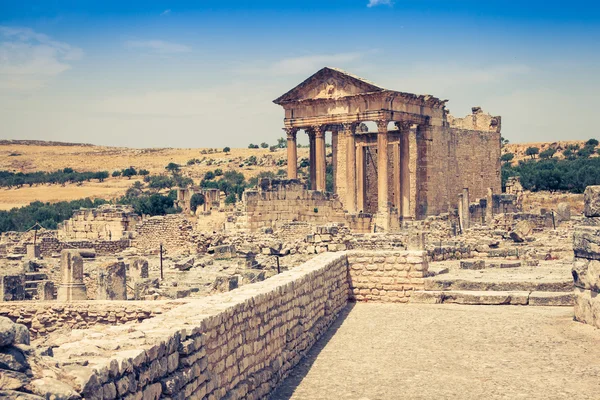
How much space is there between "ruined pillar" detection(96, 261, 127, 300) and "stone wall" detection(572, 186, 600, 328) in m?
7.04

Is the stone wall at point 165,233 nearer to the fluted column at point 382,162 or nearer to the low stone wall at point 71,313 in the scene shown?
the fluted column at point 382,162

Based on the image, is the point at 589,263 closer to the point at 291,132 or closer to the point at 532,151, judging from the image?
the point at 291,132

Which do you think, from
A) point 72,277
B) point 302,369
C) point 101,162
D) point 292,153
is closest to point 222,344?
point 302,369

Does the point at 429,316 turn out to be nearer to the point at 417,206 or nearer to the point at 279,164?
the point at 417,206

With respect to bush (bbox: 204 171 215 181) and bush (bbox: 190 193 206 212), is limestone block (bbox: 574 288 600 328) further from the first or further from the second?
bush (bbox: 204 171 215 181)

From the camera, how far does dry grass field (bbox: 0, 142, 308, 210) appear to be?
247 feet

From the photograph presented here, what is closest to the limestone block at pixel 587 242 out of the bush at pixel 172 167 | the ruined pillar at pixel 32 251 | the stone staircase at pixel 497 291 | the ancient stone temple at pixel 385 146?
the stone staircase at pixel 497 291

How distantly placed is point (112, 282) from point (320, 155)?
24.2 metres

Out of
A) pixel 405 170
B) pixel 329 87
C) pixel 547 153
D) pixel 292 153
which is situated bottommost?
pixel 405 170

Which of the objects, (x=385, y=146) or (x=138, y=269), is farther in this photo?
(x=385, y=146)

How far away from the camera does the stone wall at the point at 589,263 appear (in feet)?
31.6

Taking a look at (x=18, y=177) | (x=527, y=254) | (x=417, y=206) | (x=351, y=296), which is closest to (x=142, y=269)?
(x=351, y=296)

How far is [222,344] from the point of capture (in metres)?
6.02

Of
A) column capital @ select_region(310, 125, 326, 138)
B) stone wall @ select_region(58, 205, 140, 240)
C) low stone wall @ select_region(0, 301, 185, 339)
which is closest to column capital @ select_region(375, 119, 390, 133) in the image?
column capital @ select_region(310, 125, 326, 138)
